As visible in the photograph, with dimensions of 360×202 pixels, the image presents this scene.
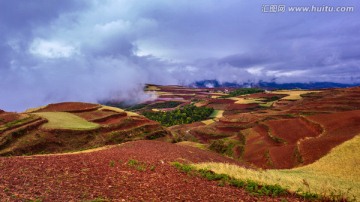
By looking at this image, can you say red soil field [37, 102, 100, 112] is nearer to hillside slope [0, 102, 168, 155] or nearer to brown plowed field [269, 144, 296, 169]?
hillside slope [0, 102, 168, 155]

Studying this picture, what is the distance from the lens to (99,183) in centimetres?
1272

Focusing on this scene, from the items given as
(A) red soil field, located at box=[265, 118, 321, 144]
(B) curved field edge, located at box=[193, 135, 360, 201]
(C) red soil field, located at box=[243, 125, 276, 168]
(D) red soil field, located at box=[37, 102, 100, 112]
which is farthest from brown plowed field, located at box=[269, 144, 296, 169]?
(D) red soil field, located at box=[37, 102, 100, 112]

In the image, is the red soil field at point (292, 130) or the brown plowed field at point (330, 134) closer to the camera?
the brown plowed field at point (330, 134)

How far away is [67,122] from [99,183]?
3094cm

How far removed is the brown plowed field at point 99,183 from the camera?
10.7m

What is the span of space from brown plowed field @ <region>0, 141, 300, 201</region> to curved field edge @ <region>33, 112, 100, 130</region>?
23.3 m

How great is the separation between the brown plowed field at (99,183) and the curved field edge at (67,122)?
76.4 ft

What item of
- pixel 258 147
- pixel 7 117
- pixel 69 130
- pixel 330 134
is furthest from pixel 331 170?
pixel 7 117

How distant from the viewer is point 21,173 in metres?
12.9

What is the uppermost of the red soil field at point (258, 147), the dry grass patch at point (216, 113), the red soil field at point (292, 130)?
the red soil field at point (292, 130)

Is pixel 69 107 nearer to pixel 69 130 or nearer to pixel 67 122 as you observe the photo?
pixel 67 122

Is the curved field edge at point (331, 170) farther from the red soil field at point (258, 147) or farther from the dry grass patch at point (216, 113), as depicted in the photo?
the dry grass patch at point (216, 113)

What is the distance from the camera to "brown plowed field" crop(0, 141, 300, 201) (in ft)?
35.0

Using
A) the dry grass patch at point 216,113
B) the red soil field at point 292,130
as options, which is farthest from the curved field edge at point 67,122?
the dry grass patch at point 216,113
